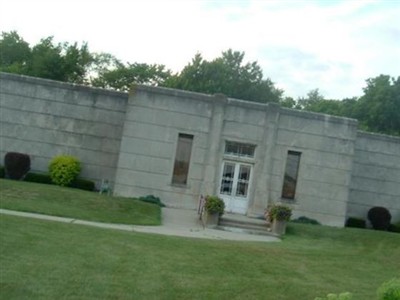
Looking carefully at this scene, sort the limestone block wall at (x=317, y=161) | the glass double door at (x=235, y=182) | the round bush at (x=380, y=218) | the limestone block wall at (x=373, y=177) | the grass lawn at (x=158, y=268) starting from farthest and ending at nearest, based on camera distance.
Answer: the limestone block wall at (x=373, y=177), the round bush at (x=380, y=218), the limestone block wall at (x=317, y=161), the glass double door at (x=235, y=182), the grass lawn at (x=158, y=268)

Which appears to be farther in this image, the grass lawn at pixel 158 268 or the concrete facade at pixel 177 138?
the concrete facade at pixel 177 138

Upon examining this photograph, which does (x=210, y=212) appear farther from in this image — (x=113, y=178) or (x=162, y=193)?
(x=113, y=178)

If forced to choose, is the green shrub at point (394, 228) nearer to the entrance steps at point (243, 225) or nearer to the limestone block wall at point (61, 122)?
the entrance steps at point (243, 225)

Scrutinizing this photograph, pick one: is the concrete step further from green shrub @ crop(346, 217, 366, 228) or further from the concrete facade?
green shrub @ crop(346, 217, 366, 228)

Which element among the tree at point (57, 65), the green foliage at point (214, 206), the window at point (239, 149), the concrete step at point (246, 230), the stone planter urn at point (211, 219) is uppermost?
the tree at point (57, 65)

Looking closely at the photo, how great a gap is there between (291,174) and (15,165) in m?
12.1

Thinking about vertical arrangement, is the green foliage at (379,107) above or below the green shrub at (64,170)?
above

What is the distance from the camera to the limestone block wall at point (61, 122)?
27.6m

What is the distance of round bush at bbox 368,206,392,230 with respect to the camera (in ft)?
93.5

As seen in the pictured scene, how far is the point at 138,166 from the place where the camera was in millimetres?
26359

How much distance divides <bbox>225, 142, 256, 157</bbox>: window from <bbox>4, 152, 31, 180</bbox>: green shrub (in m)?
8.92

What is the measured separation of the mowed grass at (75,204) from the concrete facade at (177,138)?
2813 mm

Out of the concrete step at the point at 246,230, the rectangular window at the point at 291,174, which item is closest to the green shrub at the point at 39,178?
the concrete step at the point at 246,230

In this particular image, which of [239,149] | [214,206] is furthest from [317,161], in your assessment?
[214,206]
